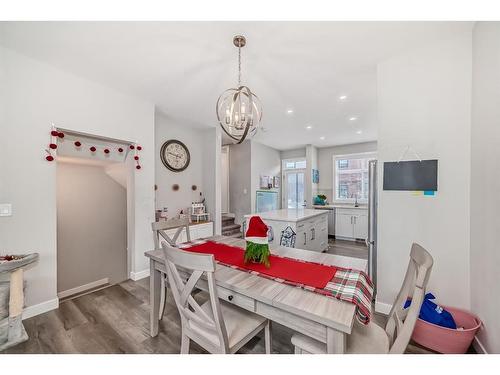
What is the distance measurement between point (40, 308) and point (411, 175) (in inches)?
156

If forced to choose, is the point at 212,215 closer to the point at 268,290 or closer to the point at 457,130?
the point at 268,290

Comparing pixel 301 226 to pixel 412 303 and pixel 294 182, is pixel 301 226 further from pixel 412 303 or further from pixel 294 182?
pixel 294 182

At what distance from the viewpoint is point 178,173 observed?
4023 mm

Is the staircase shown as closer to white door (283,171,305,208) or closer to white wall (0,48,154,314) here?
white door (283,171,305,208)

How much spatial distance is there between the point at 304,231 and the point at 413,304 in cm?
254

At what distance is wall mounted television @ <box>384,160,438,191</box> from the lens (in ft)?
6.22

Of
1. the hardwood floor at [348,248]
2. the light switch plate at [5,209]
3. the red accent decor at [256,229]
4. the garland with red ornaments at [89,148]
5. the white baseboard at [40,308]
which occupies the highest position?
the garland with red ornaments at [89,148]

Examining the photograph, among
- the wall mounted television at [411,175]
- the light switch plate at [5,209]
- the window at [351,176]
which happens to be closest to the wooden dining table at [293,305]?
the wall mounted television at [411,175]

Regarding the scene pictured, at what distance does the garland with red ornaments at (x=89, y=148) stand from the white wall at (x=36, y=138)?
49 mm

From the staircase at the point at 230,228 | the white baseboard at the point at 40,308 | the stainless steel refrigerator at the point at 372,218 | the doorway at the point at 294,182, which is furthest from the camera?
the doorway at the point at 294,182

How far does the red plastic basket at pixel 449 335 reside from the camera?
1.50 metres

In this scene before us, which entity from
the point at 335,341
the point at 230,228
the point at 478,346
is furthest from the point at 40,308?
the point at 478,346

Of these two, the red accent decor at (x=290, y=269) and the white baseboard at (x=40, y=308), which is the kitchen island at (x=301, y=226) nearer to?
the red accent decor at (x=290, y=269)
